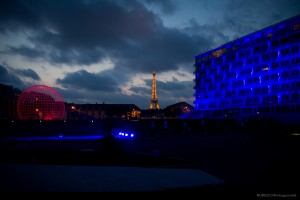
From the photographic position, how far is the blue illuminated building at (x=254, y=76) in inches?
2329

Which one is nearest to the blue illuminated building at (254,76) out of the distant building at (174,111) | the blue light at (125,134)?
the distant building at (174,111)

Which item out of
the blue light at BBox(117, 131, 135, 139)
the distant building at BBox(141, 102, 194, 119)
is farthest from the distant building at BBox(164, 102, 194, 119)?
the blue light at BBox(117, 131, 135, 139)

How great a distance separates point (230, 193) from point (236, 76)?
76314 mm

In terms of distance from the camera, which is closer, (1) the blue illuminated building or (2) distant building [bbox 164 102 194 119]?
(1) the blue illuminated building

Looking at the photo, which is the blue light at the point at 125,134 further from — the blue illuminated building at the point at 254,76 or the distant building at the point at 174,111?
the distant building at the point at 174,111

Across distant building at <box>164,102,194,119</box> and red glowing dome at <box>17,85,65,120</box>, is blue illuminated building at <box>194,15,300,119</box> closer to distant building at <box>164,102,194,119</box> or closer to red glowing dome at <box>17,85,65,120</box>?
distant building at <box>164,102,194,119</box>

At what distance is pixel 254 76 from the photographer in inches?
2719

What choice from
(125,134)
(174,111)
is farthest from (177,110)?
(125,134)

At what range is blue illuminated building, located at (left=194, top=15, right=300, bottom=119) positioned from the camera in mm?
59156

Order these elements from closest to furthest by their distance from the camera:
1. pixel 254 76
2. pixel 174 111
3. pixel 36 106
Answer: pixel 36 106
pixel 254 76
pixel 174 111

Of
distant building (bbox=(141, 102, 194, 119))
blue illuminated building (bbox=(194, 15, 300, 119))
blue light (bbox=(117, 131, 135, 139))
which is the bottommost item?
blue light (bbox=(117, 131, 135, 139))

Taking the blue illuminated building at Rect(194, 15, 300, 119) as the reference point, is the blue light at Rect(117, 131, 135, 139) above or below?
below

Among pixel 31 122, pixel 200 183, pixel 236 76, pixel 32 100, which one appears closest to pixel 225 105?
pixel 236 76

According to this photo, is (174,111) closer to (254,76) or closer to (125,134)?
(254,76)
